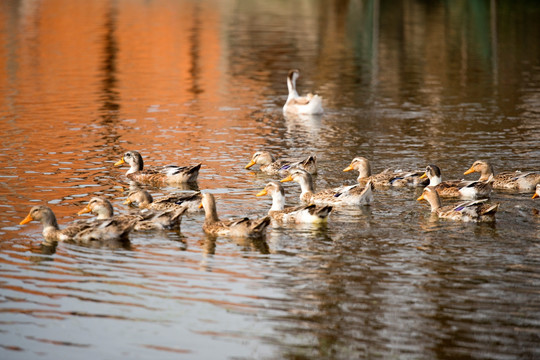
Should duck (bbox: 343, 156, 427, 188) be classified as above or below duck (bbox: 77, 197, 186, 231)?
below

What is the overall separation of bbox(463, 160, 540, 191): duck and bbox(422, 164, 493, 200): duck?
0.49ft

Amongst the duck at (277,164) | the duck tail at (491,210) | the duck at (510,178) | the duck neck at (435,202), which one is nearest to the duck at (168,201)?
the duck at (277,164)

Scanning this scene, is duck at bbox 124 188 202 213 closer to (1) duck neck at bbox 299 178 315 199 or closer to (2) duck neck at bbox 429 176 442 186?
(1) duck neck at bbox 299 178 315 199

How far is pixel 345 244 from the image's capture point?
13578mm

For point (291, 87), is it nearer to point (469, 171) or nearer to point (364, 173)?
point (364, 173)

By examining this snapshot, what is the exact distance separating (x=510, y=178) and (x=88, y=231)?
8287mm

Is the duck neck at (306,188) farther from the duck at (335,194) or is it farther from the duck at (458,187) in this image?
the duck at (458,187)

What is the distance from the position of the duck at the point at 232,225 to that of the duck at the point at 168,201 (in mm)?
786

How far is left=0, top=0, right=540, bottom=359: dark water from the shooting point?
10.1m

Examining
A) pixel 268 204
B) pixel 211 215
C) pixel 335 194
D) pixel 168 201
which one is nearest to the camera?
pixel 211 215

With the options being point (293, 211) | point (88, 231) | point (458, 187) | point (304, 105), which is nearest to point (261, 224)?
point (293, 211)

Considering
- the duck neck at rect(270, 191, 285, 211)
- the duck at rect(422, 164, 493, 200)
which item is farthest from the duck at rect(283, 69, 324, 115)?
the duck neck at rect(270, 191, 285, 211)

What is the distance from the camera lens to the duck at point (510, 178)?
55.9 feet

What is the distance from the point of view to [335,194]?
16266 millimetres
